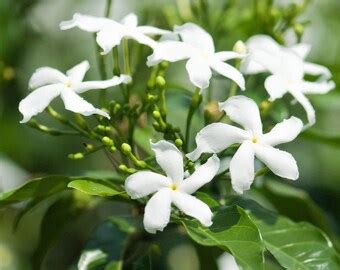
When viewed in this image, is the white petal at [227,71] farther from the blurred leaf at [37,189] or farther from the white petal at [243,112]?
the blurred leaf at [37,189]

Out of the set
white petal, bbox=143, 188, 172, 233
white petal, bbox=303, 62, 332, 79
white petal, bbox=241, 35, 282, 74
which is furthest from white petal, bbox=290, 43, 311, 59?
white petal, bbox=143, 188, 172, 233

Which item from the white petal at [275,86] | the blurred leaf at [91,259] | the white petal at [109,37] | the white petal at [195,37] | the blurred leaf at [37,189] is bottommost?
the blurred leaf at [91,259]

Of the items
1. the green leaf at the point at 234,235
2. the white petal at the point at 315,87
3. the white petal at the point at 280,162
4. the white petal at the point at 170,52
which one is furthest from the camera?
the white petal at the point at 315,87

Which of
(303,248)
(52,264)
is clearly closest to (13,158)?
(52,264)

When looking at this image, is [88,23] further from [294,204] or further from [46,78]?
[294,204]

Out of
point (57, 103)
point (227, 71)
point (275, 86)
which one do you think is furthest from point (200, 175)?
point (57, 103)

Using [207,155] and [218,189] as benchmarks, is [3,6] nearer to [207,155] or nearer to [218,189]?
[218,189]

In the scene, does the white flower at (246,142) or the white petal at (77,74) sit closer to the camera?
the white flower at (246,142)

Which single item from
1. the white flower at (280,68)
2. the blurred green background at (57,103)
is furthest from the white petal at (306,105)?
the blurred green background at (57,103)
